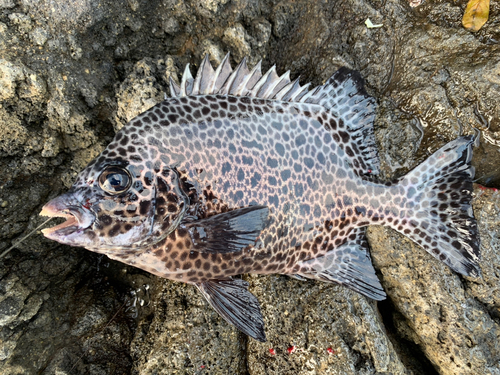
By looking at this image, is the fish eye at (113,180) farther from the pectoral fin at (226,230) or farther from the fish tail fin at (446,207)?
the fish tail fin at (446,207)

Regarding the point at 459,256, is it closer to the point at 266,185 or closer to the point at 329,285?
the point at 329,285

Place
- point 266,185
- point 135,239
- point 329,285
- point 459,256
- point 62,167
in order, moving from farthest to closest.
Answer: point 62,167, point 329,285, point 459,256, point 266,185, point 135,239

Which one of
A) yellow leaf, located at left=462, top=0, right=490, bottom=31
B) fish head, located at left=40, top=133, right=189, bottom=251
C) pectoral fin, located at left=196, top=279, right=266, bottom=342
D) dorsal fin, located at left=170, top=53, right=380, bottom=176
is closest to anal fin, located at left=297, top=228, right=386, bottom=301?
pectoral fin, located at left=196, top=279, right=266, bottom=342

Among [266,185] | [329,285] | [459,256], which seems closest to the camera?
[266,185]

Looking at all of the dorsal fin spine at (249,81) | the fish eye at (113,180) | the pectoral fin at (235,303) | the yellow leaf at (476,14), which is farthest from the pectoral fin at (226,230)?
the yellow leaf at (476,14)

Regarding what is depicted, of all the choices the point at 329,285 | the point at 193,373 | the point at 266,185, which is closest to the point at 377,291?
the point at 329,285

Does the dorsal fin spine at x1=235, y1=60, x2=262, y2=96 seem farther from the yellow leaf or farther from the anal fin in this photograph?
the yellow leaf

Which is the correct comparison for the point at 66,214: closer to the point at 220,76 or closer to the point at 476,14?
the point at 220,76

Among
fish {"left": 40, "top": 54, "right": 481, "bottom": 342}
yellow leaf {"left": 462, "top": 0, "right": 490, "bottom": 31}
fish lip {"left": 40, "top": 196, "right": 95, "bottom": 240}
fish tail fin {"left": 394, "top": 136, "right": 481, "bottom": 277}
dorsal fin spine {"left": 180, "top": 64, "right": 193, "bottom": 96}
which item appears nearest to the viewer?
fish lip {"left": 40, "top": 196, "right": 95, "bottom": 240}
